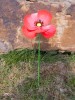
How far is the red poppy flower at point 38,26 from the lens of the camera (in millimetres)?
3148

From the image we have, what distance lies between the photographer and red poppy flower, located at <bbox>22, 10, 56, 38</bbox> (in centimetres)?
315

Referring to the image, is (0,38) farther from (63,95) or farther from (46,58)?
(63,95)

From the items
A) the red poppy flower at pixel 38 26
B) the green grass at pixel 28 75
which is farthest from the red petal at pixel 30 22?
the green grass at pixel 28 75

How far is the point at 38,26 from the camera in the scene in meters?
3.19

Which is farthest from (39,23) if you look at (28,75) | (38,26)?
(28,75)

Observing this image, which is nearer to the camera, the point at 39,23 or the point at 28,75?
the point at 39,23

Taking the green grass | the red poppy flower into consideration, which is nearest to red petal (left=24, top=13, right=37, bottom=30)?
the red poppy flower

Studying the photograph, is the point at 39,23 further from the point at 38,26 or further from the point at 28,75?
the point at 28,75

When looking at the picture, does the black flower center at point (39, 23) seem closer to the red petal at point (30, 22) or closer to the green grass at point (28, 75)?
the red petal at point (30, 22)

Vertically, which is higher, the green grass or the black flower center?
the black flower center

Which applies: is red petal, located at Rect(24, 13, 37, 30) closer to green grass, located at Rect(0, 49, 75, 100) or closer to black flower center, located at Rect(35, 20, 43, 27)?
black flower center, located at Rect(35, 20, 43, 27)

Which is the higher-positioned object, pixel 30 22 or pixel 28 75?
pixel 30 22

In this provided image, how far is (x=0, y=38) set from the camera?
392cm

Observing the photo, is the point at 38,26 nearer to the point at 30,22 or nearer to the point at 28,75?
the point at 30,22
